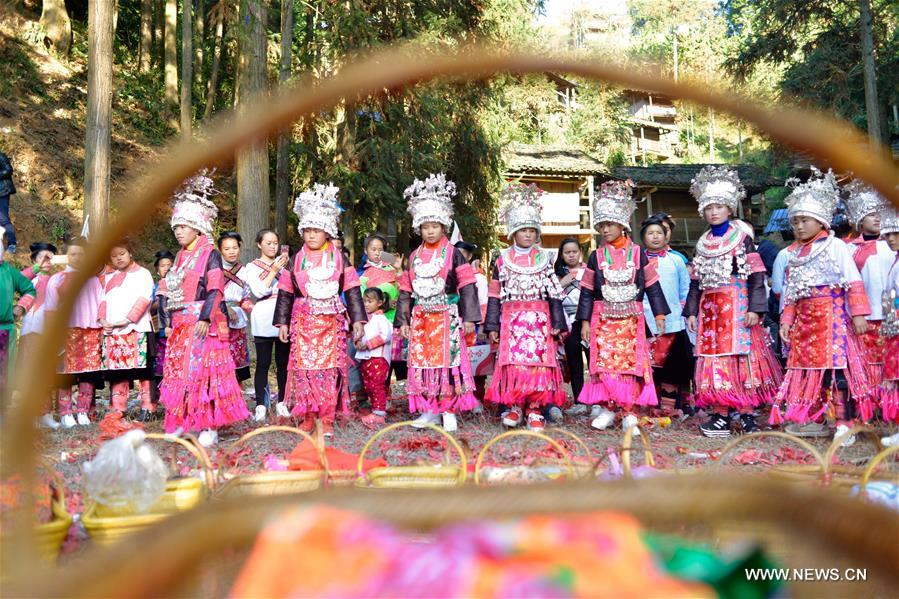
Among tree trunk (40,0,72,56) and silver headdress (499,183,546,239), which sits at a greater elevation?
tree trunk (40,0,72,56)

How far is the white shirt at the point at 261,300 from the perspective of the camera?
22.6 ft

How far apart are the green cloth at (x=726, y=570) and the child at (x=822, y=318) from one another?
4593mm

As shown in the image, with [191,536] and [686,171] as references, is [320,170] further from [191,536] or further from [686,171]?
[686,171]

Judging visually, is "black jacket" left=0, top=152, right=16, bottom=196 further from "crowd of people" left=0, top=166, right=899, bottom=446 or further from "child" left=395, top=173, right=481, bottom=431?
"child" left=395, top=173, right=481, bottom=431

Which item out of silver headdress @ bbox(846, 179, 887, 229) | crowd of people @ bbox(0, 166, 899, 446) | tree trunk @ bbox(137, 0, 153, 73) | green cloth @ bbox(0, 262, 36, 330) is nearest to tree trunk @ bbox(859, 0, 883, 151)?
crowd of people @ bbox(0, 166, 899, 446)

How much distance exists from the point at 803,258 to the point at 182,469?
13.9 feet

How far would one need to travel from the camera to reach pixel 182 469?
178 inches

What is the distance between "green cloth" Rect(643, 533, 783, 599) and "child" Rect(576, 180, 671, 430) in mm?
4922

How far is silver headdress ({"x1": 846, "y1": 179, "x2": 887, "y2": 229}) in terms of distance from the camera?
19.4 feet

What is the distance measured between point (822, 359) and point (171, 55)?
18.8 meters

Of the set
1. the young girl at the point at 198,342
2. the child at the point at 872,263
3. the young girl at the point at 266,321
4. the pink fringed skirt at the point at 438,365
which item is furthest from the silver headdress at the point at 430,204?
the child at the point at 872,263

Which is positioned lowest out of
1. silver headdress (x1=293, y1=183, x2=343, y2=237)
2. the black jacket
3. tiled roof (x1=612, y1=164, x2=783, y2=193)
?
silver headdress (x1=293, y1=183, x2=343, y2=237)

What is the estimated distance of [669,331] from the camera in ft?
22.2

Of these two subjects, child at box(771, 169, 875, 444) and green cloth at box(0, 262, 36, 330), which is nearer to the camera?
child at box(771, 169, 875, 444)
